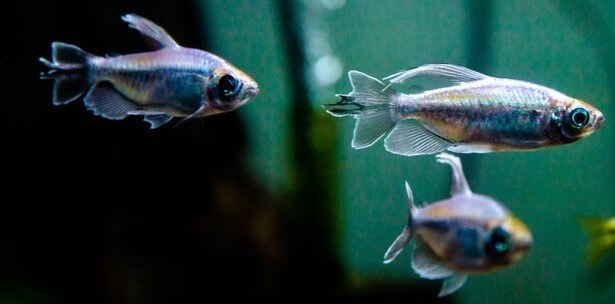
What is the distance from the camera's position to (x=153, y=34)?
A: 5.79 ft

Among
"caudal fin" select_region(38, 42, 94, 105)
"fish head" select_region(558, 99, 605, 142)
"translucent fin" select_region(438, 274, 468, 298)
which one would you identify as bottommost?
"translucent fin" select_region(438, 274, 468, 298)

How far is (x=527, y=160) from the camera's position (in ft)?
13.7

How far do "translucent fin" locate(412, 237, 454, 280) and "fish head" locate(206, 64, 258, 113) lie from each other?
0.76m

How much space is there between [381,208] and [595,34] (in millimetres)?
2019

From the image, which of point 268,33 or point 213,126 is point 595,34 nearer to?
point 268,33

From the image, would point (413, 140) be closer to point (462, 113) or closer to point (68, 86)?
point (462, 113)

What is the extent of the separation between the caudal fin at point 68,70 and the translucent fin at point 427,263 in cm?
126

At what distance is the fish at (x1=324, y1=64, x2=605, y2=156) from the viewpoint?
1.66 metres

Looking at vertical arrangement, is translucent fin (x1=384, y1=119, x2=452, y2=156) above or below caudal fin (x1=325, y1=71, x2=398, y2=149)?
below

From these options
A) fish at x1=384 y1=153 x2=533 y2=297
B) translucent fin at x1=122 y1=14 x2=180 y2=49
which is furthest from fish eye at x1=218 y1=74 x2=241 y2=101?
fish at x1=384 y1=153 x2=533 y2=297

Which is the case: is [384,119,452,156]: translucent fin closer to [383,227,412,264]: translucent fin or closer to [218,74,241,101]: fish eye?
[383,227,412,264]: translucent fin

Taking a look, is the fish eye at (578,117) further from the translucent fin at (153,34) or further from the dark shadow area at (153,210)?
the dark shadow area at (153,210)

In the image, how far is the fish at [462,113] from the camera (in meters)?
1.66

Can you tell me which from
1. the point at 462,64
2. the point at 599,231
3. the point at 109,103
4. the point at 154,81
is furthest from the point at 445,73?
the point at 599,231
